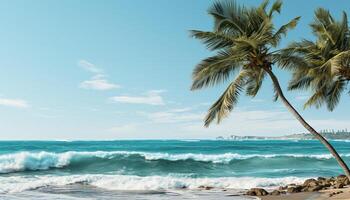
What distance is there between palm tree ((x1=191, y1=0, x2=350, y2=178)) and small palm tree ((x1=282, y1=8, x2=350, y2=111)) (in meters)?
1.26

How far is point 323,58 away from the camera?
14094 millimetres

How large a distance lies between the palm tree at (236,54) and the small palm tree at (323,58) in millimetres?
1258

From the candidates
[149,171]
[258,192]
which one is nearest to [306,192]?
[258,192]

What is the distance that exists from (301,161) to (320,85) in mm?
21165

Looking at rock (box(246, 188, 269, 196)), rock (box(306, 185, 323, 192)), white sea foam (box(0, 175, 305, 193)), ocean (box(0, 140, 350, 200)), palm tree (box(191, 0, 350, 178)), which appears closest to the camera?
palm tree (box(191, 0, 350, 178))

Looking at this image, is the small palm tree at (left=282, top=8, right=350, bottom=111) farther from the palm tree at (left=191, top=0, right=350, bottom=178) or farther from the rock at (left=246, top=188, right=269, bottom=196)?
the rock at (left=246, top=188, right=269, bottom=196)

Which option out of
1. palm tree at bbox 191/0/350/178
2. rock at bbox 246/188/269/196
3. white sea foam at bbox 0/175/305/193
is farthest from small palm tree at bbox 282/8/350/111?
white sea foam at bbox 0/175/305/193

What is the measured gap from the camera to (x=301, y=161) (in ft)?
115

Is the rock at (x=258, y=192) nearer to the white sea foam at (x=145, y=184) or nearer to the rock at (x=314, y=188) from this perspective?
the rock at (x=314, y=188)

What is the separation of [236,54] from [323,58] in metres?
4.10

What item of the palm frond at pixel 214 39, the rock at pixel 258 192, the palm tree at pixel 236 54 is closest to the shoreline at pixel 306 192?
the rock at pixel 258 192

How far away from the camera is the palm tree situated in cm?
1170

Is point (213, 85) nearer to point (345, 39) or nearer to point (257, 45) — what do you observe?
point (257, 45)

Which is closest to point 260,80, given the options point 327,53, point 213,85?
point 213,85
